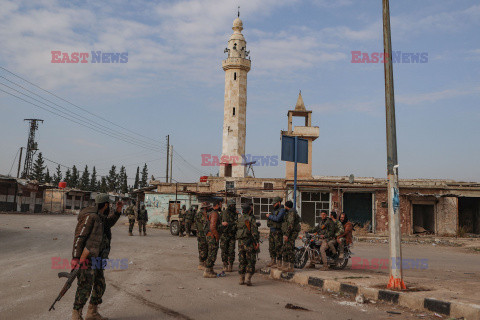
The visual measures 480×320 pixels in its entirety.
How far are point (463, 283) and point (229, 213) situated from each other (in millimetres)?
5114

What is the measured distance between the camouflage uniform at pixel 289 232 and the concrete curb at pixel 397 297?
0.37 m

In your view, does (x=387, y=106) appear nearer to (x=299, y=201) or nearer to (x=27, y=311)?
(x=27, y=311)

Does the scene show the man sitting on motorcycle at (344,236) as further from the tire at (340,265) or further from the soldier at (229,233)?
the soldier at (229,233)

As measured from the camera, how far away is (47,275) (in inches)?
347

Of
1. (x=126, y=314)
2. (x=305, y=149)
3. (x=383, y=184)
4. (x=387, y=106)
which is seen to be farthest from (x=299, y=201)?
(x=126, y=314)

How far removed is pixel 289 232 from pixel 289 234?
0.24 ft

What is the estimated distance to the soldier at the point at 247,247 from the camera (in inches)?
336

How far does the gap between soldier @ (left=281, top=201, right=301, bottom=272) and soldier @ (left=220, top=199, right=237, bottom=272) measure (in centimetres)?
120

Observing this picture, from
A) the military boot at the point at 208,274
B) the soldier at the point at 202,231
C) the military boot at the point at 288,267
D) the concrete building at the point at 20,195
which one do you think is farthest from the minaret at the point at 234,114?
the military boot at the point at 208,274

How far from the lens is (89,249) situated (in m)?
5.37

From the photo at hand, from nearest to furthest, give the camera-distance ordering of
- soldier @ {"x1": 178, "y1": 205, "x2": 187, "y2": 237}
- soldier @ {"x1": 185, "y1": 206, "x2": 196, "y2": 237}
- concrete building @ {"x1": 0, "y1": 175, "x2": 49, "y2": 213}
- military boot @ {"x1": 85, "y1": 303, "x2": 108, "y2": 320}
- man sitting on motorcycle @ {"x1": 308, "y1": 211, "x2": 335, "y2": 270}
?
1. military boot @ {"x1": 85, "y1": 303, "x2": 108, "y2": 320}
2. man sitting on motorcycle @ {"x1": 308, "y1": 211, "x2": 335, "y2": 270}
3. soldier @ {"x1": 185, "y1": 206, "x2": 196, "y2": 237}
4. soldier @ {"x1": 178, "y1": 205, "x2": 187, "y2": 237}
5. concrete building @ {"x1": 0, "y1": 175, "x2": 49, "y2": 213}

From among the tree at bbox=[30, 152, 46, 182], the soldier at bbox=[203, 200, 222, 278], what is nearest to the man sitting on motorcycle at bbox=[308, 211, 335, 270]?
the soldier at bbox=[203, 200, 222, 278]

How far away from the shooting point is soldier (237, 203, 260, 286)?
28.0 feet

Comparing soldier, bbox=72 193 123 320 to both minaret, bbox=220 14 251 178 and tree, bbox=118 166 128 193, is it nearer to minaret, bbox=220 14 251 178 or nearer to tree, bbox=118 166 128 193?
minaret, bbox=220 14 251 178
